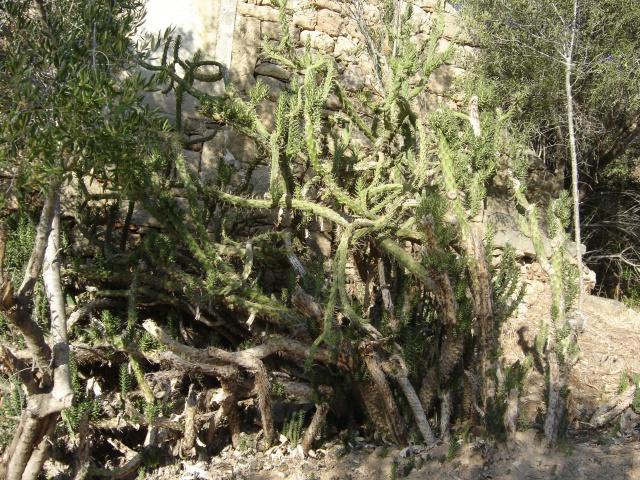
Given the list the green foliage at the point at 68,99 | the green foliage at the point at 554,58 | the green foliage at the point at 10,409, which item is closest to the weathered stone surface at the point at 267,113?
the green foliage at the point at 68,99

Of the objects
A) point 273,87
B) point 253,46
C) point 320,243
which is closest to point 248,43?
point 253,46

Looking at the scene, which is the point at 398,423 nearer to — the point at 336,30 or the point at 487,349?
the point at 487,349

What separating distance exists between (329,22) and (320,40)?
188mm

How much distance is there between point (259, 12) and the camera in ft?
18.6

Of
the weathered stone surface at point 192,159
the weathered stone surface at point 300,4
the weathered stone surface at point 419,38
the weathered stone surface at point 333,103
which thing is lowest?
the weathered stone surface at point 192,159

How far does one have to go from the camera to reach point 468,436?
4.19m

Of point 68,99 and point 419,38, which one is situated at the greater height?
point 419,38

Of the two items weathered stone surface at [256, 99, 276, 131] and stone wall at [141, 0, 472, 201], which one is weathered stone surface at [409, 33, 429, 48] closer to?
stone wall at [141, 0, 472, 201]

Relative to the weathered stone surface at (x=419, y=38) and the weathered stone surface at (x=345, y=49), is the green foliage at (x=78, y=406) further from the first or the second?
the weathered stone surface at (x=419, y=38)

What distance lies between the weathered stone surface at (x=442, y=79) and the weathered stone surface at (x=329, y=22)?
105 cm

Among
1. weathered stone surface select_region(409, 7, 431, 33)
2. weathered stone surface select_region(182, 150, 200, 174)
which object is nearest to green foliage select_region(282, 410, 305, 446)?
weathered stone surface select_region(182, 150, 200, 174)

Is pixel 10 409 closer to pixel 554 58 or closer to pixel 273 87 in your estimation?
pixel 273 87

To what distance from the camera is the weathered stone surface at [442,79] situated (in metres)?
6.32

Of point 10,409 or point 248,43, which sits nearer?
point 10,409
